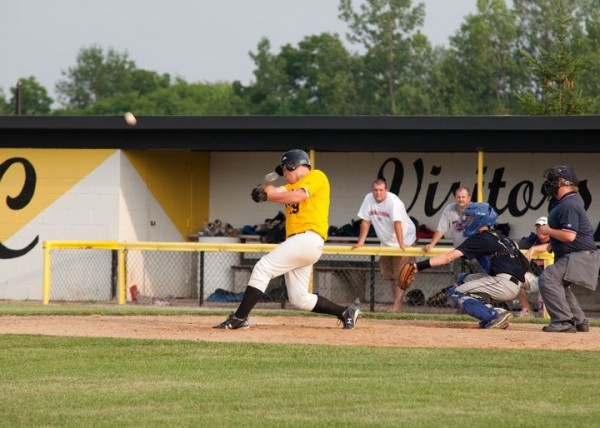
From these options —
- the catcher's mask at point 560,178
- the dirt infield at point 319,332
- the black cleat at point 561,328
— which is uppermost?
the catcher's mask at point 560,178

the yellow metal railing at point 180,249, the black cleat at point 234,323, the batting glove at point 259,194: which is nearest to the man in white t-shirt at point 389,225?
the yellow metal railing at point 180,249

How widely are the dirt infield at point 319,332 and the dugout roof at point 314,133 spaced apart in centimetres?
521

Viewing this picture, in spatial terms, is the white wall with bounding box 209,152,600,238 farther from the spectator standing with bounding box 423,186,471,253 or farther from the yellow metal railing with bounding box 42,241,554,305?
the spectator standing with bounding box 423,186,471,253

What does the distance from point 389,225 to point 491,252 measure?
4818mm

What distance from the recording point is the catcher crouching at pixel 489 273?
12289mm

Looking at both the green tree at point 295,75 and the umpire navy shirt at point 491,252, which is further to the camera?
the green tree at point 295,75

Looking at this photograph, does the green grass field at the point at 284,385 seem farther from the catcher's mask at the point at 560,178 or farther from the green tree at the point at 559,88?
the green tree at the point at 559,88

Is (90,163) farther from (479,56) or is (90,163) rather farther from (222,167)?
(479,56)

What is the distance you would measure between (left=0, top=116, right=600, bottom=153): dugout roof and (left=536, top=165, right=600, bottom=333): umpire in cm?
587

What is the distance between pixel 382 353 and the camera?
10.5 m

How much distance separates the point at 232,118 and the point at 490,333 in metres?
7.86

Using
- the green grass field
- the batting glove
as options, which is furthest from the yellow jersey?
the green grass field

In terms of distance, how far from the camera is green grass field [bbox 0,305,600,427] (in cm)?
756

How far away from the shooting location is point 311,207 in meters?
11.4
